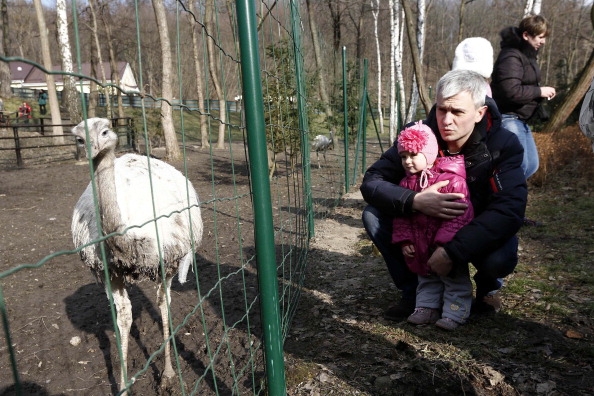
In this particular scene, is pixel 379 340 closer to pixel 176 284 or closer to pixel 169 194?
pixel 169 194

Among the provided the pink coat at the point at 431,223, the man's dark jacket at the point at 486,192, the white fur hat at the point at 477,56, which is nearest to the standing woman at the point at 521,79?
the white fur hat at the point at 477,56

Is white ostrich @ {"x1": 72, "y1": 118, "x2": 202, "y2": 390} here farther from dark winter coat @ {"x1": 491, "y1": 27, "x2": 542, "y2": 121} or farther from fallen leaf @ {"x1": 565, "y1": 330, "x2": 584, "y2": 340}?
dark winter coat @ {"x1": 491, "y1": 27, "x2": 542, "y2": 121}

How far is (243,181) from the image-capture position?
10352mm

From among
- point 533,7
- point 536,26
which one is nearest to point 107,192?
point 536,26

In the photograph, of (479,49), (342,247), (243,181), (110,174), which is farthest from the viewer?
(243,181)

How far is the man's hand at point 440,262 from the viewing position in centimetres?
260

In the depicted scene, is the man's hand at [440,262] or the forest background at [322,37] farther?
the forest background at [322,37]

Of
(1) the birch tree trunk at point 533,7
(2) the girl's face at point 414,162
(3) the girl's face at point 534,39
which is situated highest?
(1) the birch tree trunk at point 533,7

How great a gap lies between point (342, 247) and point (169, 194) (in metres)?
2.37

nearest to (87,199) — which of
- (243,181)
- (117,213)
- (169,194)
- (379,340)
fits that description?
(169,194)

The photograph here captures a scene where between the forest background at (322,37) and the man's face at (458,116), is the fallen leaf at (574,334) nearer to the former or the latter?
the man's face at (458,116)

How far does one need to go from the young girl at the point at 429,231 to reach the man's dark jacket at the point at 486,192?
0.26ft

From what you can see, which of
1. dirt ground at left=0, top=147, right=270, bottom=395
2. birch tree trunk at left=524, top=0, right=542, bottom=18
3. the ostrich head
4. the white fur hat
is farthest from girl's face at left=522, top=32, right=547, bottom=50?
birch tree trunk at left=524, top=0, right=542, bottom=18

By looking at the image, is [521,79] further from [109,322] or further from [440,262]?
[109,322]
